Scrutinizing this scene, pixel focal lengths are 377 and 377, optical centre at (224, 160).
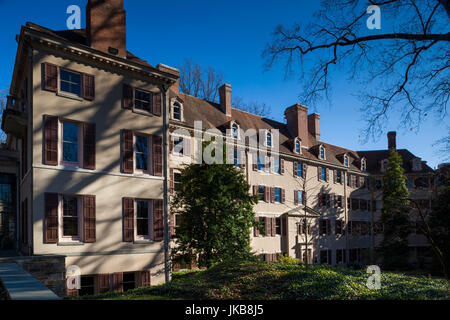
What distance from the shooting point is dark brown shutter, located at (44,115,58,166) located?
49.1ft

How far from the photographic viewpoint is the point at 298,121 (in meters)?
36.2

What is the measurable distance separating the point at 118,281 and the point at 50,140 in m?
6.64

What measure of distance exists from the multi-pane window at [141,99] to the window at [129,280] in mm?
7947

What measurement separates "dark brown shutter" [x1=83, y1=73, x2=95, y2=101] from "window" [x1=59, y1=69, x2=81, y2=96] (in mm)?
249

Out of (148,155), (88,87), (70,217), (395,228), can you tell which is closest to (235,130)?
(148,155)

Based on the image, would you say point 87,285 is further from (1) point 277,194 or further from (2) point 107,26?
(1) point 277,194

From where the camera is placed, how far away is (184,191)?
2012 cm

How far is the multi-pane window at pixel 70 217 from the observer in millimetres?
15359

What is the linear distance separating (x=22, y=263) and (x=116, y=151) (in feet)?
21.3

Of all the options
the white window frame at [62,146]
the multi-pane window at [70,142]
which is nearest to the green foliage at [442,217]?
the white window frame at [62,146]

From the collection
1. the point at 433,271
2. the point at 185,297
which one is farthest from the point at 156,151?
the point at 433,271

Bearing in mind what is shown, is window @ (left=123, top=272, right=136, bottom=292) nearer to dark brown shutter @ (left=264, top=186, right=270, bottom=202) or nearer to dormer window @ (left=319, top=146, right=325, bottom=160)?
dark brown shutter @ (left=264, top=186, right=270, bottom=202)
